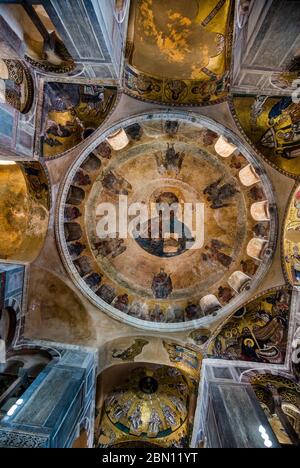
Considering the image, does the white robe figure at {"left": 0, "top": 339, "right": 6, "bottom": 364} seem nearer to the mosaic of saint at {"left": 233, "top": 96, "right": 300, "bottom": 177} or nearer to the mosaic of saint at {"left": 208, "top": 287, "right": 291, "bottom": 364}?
the mosaic of saint at {"left": 208, "top": 287, "right": 291, "bottom": 364}

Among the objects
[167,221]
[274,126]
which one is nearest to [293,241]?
[274,126]

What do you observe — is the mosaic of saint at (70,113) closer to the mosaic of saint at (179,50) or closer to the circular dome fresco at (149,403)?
the mosaic of saint at (179,50)

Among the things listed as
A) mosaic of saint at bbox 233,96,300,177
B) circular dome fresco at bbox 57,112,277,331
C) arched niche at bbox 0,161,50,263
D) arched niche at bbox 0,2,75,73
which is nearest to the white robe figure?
arched niche at bbox 0,161,50,263

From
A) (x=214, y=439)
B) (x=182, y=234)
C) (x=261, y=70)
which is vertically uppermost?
(x=261, y=70)

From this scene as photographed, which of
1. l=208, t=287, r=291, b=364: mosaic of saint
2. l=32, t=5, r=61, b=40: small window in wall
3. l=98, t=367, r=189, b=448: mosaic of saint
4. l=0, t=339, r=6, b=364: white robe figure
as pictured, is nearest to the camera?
l=32, t=5, r=61, b=40: small window in wall

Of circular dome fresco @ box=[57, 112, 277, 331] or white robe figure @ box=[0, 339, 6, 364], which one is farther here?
circular dome fresco @ box=[57, 112, 277, 331]

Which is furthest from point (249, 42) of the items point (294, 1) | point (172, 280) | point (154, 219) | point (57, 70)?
point (172, 280)

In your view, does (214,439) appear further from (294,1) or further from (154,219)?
(294,1)
